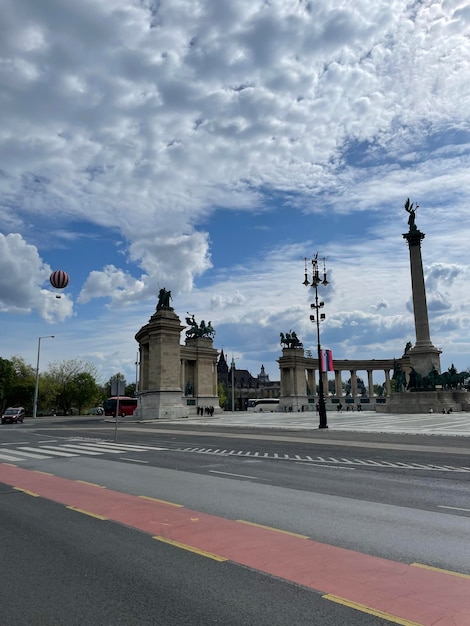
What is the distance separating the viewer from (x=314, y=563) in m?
6.11

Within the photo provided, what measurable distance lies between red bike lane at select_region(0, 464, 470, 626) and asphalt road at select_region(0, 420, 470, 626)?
23 cm

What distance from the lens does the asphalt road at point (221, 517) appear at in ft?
16.0

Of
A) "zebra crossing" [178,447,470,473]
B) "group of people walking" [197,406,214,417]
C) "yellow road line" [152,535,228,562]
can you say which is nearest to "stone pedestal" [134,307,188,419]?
"group of people walking" [197,406,214,417]

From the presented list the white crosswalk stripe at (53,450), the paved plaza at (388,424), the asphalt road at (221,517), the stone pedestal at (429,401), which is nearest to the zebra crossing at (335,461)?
the asphalt road at (221,517)

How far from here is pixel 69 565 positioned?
6215 millimetres

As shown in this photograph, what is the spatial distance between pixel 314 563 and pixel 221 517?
9.13ft

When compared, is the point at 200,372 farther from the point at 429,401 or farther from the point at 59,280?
the point at 59,280

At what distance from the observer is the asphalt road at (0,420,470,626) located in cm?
488

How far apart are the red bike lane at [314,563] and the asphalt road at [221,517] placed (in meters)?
0.23

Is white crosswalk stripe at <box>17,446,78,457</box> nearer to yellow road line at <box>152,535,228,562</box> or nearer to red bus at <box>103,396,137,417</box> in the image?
yellow road line at <box>152,535,228,562</box>

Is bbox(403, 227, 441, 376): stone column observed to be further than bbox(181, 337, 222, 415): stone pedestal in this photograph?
No

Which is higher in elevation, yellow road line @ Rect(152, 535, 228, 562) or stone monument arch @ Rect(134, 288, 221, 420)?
stone monument arch @ Rect(134, 288, 221, 420)

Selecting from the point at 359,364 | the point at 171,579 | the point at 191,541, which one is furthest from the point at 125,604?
the point at 359,364

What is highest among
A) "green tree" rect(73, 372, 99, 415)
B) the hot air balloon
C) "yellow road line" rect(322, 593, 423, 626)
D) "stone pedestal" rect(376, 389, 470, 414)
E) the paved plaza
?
the hot air balloon
